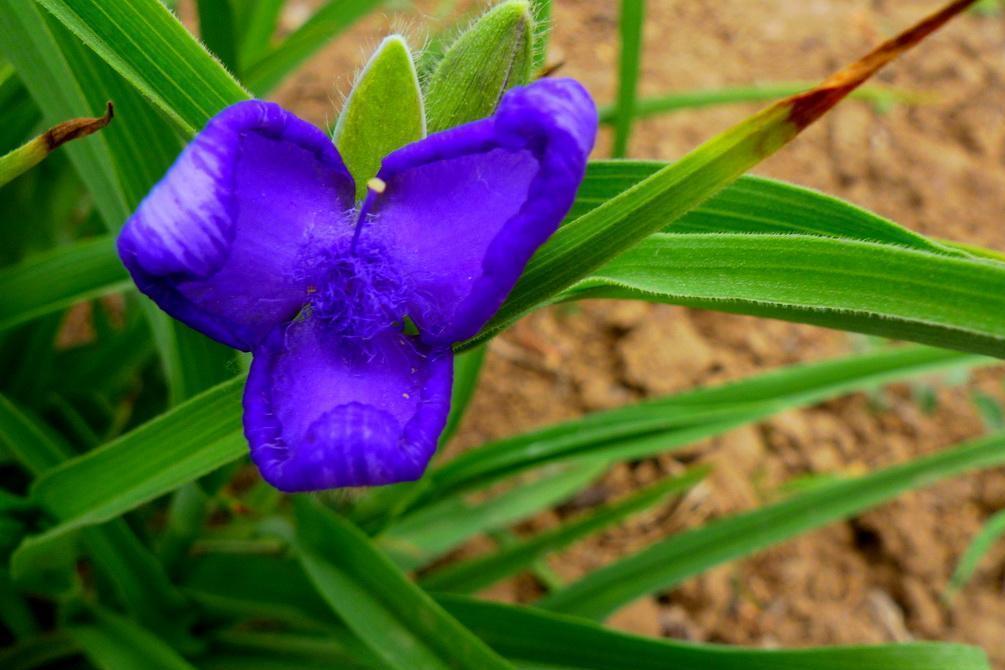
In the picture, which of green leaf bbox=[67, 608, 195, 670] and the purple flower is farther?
green leaf bbox=[67, 608, 195, 670]

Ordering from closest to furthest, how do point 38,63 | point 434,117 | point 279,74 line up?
point 434,117
point 38,63
point 279,74

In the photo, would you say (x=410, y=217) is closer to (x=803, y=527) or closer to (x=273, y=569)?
(x=273, y=569)

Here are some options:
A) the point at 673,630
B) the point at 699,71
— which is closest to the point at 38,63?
the point at 673,630

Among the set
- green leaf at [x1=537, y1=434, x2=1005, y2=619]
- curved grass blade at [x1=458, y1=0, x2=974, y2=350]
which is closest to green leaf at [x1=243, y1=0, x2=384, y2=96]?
curved grass blade at [x1=458, y1=0, x2=974, y2=350]

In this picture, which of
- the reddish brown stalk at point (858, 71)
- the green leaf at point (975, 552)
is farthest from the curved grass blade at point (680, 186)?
the green leaf at point (975, 552)

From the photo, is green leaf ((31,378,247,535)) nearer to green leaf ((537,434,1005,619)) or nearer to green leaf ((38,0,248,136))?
green leaf ((38,0,248,136))
